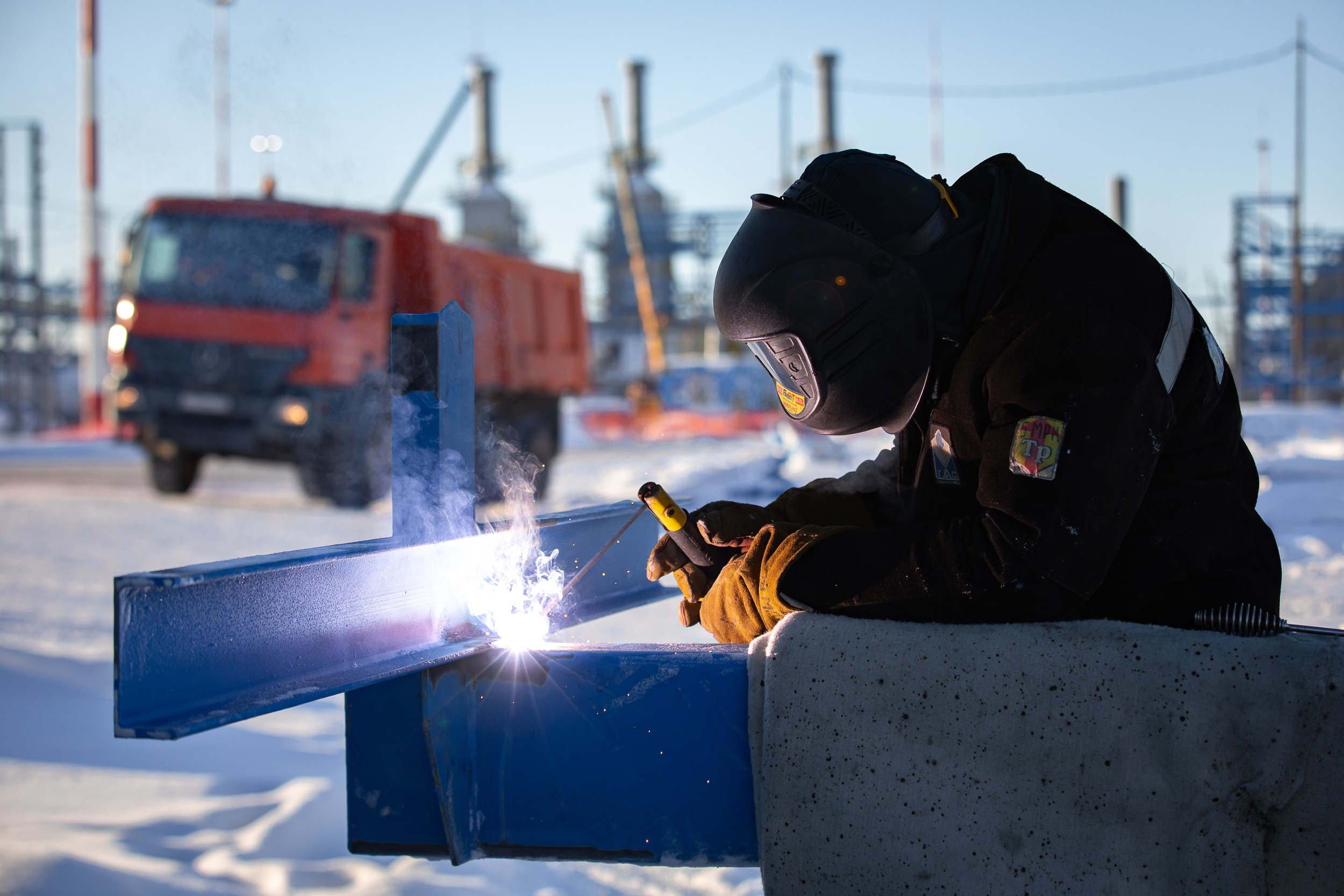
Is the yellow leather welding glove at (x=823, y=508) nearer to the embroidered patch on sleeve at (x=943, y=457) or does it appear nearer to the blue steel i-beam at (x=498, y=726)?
the embroidered patch on sleeve at (x=943, y=457)

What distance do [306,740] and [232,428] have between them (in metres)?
5.72

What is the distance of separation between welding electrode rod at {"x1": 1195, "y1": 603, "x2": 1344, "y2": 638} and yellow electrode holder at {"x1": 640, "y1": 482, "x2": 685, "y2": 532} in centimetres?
78

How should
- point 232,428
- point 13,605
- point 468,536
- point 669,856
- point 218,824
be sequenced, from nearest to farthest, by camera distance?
point 669,856 → point 468,536 → point 218,824 → point 13,605 → point 232,428

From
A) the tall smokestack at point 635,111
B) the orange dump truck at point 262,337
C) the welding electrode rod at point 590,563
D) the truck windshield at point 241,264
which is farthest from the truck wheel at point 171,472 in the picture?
the tall smokestack at point 635,111

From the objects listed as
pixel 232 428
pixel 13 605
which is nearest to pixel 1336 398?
pixel 232 428

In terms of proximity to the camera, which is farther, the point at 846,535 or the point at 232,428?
the point at 232,428

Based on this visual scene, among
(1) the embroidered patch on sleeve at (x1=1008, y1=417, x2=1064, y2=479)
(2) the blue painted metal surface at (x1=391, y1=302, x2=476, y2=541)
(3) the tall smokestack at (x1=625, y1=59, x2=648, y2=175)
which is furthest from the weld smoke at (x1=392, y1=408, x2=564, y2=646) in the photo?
(3) the tall smokestack at (x1=625, y1=59, x2=648, y2=175)

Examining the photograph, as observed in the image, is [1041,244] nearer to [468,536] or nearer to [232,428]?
[468,536]

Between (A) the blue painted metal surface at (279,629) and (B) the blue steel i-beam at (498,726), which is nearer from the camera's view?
(A) the blue painted metal surface at (279,629)

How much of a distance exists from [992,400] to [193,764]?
222 cm

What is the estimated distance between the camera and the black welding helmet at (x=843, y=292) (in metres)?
1.61

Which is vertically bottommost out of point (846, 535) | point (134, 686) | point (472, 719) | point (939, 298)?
point (472, 719)

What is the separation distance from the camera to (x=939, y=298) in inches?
64.4

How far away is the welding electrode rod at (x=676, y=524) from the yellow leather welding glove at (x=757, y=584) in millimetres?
55
